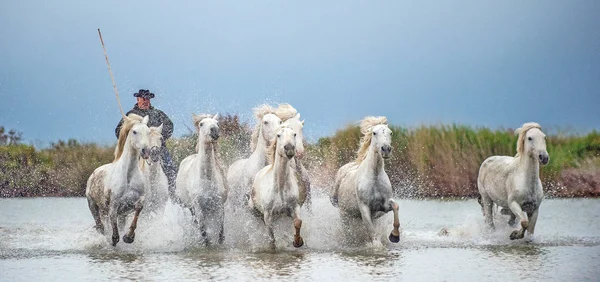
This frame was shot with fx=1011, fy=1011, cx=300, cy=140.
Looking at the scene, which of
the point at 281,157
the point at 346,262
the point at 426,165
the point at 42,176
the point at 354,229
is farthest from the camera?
the point at 42,176

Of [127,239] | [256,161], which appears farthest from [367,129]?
[127,239]

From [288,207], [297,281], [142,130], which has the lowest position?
[297,281]

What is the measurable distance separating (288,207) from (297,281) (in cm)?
262

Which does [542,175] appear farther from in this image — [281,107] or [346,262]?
[346,262]

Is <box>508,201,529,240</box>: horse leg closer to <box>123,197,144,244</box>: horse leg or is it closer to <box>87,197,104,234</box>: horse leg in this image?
<box>123,197,144,244</box>: horse leg

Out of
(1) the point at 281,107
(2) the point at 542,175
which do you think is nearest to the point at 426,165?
(2) the point at 542,175

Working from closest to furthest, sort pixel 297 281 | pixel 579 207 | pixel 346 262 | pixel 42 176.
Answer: pixel 297 281
pixel 346 262
pixel 579 207
pixel 42 176

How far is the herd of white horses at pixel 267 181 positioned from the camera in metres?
12.2

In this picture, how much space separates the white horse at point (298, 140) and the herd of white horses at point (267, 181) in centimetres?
1

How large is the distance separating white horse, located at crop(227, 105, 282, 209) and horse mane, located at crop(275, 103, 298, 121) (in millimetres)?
92

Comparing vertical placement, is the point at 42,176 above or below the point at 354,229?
above

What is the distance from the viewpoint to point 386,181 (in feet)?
41.1

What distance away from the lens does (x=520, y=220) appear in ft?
42.0

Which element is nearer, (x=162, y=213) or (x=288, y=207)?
(x=288, y=207)
